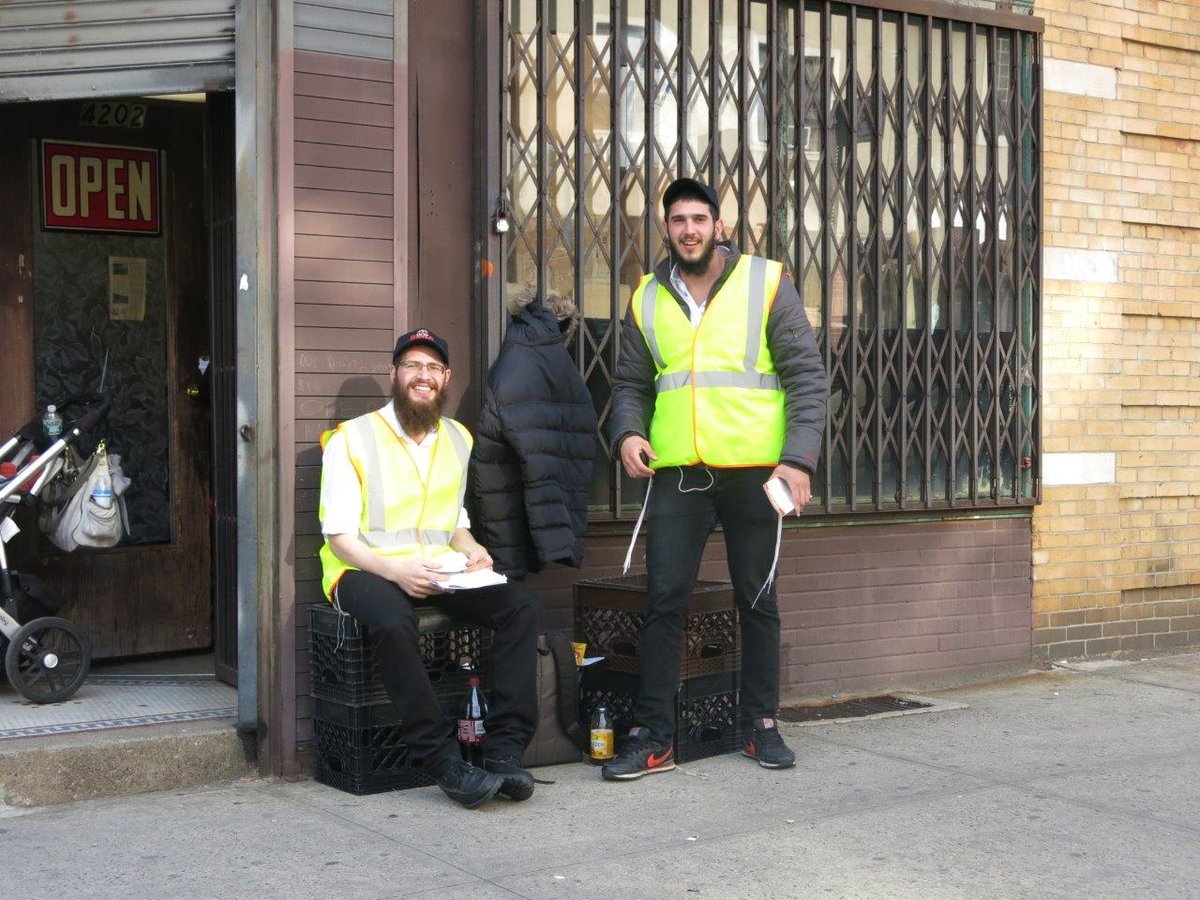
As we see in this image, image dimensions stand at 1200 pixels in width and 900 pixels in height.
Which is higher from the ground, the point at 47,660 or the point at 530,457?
the point at 530,457

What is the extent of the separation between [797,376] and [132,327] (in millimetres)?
3333

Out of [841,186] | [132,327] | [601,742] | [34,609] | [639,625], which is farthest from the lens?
[841,186]

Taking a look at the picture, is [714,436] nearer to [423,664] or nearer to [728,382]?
[728,382]

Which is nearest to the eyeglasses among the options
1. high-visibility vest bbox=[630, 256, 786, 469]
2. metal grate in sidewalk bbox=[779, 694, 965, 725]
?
high-visibility vest bbox=[630, 256, 786, 469]

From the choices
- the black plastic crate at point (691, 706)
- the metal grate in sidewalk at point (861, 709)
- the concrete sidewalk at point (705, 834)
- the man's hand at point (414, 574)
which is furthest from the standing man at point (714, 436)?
the metal grate in sidewalk at point (861, 709)

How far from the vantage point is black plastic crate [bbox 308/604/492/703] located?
18.4 feet

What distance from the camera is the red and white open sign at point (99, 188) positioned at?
7.19m

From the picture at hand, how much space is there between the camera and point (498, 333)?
6.62 metres

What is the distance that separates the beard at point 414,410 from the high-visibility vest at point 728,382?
916 mm

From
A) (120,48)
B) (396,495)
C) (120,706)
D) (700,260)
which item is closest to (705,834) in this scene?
(396,495)

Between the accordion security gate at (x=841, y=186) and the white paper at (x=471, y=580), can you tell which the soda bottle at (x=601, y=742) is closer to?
the white paper at (x=471, y=580)

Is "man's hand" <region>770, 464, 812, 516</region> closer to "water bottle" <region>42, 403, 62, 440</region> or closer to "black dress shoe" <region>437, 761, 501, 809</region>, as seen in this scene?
"black dress shoe" <region>437, 761, 501, 809</region>

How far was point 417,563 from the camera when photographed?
18.3 ft

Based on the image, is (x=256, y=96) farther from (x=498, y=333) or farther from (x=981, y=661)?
(x=981, y=661)
